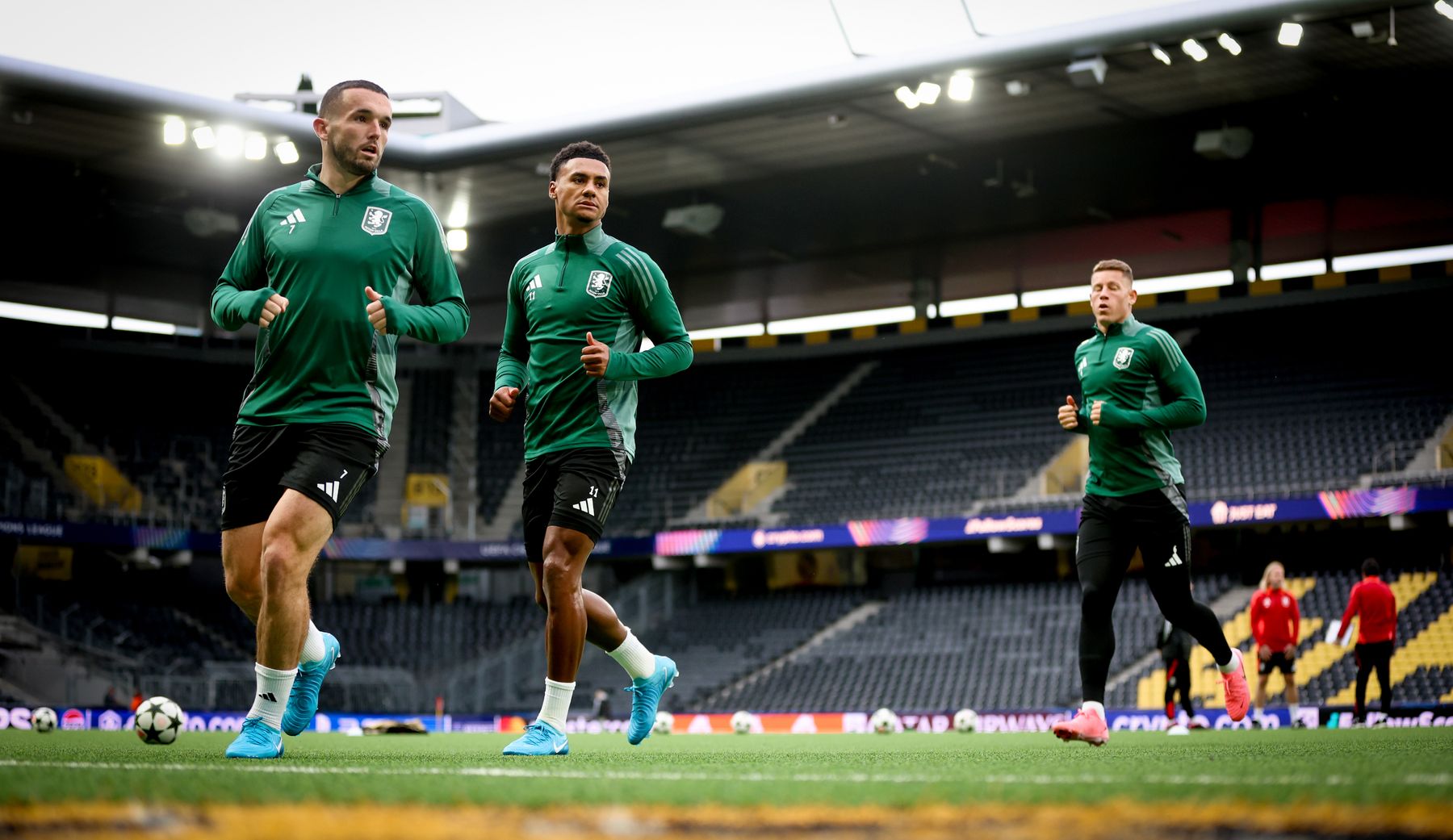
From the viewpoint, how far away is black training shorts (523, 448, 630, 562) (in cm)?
569

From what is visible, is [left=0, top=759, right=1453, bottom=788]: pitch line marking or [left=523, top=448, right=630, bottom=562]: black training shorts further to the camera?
[left=523, top=448, right=630, bottom=562]: black training shorts

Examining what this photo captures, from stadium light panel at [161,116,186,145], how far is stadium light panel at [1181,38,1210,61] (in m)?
14.4

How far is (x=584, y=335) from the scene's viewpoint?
19.6 ft

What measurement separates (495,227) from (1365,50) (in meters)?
15.7

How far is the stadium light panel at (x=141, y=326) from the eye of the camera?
3169cm

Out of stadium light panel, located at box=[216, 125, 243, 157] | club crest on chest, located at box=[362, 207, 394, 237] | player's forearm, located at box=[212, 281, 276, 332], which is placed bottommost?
player's forearm, located at box=[212, 281, 276, 332]

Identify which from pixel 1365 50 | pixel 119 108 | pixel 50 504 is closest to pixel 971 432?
pixel 1365 50

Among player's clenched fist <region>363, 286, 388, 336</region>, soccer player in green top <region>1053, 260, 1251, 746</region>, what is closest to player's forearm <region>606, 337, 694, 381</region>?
player's clenched fist <region>363, 286, 388, 336</region>

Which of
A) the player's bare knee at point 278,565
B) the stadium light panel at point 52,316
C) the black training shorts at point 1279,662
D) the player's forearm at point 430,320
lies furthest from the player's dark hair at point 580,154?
the stadium light panel at point 52,316

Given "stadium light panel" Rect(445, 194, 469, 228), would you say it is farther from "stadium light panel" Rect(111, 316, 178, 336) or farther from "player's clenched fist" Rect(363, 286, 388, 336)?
"player's clenched fist" Rect(363, 286, 388, 336)

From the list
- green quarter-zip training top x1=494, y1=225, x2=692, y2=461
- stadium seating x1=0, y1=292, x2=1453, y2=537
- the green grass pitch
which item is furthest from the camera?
stadium seating x1=0, y1=292, x2=1453, y2=537

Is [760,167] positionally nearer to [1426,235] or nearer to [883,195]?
[883,195]

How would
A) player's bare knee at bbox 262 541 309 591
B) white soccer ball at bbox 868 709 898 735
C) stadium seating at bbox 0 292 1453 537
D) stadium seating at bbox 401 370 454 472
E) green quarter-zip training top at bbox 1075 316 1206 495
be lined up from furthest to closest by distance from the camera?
stadium seating at bbox 401 370 454 472, stadium seating at bbox 0 292 1453 537, white soccer ball at bbox 868 709 898 735, green quarter-zip training top at bbox 1075 316 1206 495, player's bare knee at bbox 262 541 309 591

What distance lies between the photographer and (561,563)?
222 inches
